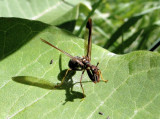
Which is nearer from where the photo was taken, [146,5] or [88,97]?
[88,97]

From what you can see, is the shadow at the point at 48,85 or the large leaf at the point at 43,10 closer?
the shadow at the point at 48,85

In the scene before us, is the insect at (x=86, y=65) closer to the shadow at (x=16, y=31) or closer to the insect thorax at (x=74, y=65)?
the insect thorax at (x=74, y=65)

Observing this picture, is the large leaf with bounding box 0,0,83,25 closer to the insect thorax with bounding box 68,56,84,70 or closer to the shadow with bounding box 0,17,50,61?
the shadow with bounding box 0,17,50,61

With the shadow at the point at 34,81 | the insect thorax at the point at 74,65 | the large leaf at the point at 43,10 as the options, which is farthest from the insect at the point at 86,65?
the large leaf at the point at 43,10

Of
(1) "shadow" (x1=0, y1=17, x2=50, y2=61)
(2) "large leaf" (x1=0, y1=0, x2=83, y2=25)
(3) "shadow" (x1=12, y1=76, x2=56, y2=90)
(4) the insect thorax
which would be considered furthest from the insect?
(2) "large leaf" (x1=0, y1=0, x2=83, y2=25)

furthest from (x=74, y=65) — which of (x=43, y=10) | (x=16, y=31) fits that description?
(x=43, y=10)

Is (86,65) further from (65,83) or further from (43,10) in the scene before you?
(43,10)

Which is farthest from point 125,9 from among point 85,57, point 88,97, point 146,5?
point 88,97

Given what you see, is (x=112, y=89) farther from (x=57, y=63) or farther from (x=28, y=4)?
(x=28, y=4)
